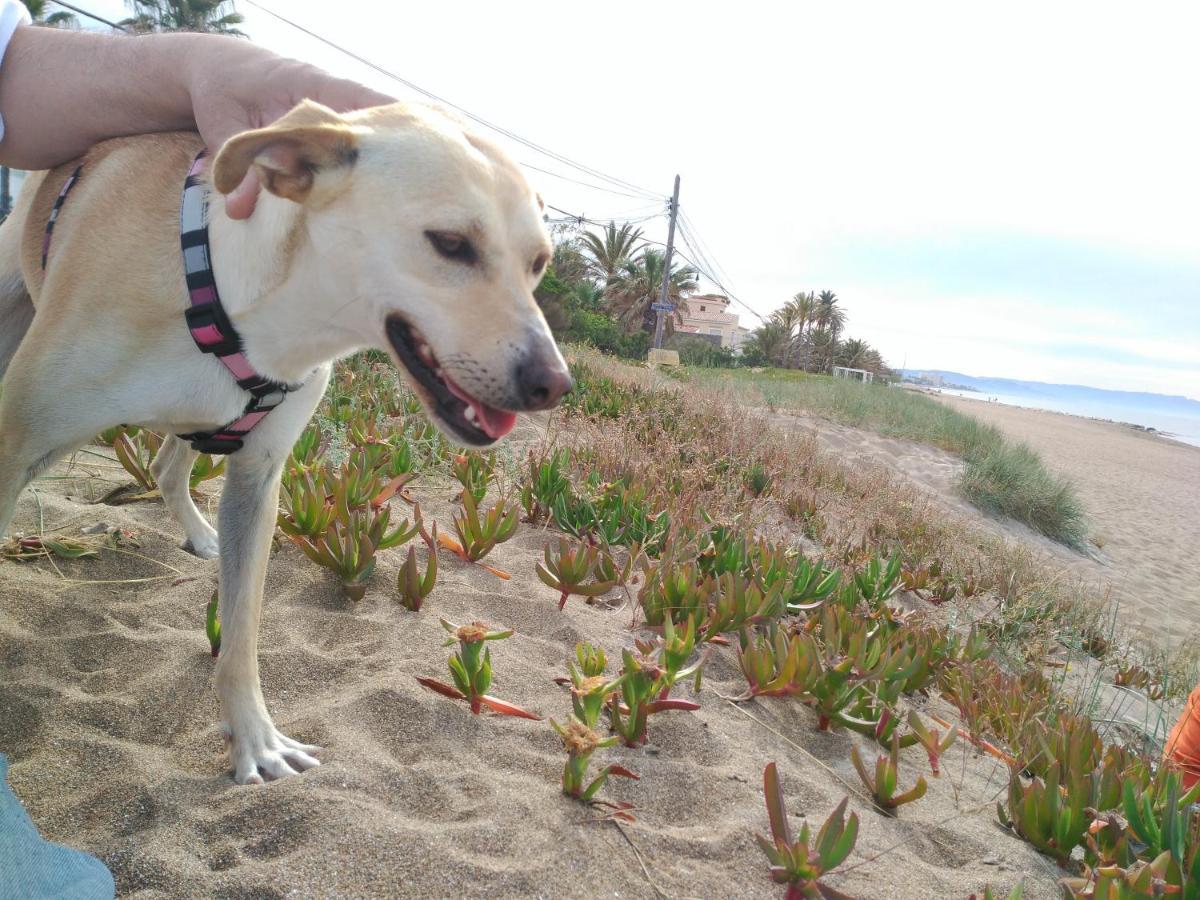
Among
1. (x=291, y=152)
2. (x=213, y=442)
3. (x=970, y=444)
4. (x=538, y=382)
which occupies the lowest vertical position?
(x=970, y=444)

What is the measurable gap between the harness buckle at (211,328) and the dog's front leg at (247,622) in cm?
38

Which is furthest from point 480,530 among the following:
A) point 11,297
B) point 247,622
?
point 11,297

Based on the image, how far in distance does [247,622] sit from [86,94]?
73.2 inches

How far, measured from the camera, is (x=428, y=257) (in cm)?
197

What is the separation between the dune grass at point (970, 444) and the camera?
1265 centimetres

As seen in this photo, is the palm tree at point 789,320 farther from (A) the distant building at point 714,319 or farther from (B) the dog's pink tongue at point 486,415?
(B) the dog's pink tongue at point 486,415

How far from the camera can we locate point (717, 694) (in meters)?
2.95

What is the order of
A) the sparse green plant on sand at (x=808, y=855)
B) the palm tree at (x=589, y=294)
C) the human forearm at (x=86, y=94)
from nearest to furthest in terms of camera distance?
the sparse green plant on sand at (x=808, y=855), the human forearm at (x=86, y=94), the palm tree at (x=589, y=294)

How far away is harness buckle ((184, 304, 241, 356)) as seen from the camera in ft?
6.82

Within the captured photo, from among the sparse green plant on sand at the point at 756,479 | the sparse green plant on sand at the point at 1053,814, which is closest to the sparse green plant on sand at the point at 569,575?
the sparse green plant on sand at the point at 1053,814

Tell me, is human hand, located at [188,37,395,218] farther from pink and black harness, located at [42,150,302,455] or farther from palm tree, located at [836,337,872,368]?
palm tree, located at [836,337,872,368]

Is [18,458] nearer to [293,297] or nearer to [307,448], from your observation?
[293,297]

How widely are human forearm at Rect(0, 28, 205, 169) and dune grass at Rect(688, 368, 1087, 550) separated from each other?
11867 mm

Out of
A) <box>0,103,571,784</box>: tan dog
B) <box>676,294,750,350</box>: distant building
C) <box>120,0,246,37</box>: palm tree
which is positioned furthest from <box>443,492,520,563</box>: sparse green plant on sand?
<box>676,294,750,350</box>: distant building
